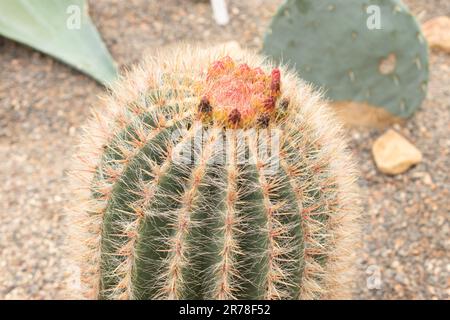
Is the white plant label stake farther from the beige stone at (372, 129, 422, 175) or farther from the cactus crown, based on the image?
the cactus crown

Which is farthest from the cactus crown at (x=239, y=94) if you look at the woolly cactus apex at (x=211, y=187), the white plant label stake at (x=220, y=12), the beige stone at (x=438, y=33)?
the beige stone at (x=438, y=33)

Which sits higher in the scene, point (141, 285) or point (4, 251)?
point (4, 251)

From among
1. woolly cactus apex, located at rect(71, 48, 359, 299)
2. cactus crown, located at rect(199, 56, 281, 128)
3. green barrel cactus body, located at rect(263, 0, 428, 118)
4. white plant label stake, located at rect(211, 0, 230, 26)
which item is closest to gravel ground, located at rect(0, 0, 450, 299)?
white plant label stake, located at rect(211, 0, 230, 26)

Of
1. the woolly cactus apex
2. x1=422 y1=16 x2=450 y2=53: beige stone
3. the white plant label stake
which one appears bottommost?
the woolly cactus apex

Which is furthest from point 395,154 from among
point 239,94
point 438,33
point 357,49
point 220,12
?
point 239,94

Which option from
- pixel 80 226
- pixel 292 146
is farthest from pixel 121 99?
pixel 292 146

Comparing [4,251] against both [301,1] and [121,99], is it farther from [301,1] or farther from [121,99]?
[301,1]
